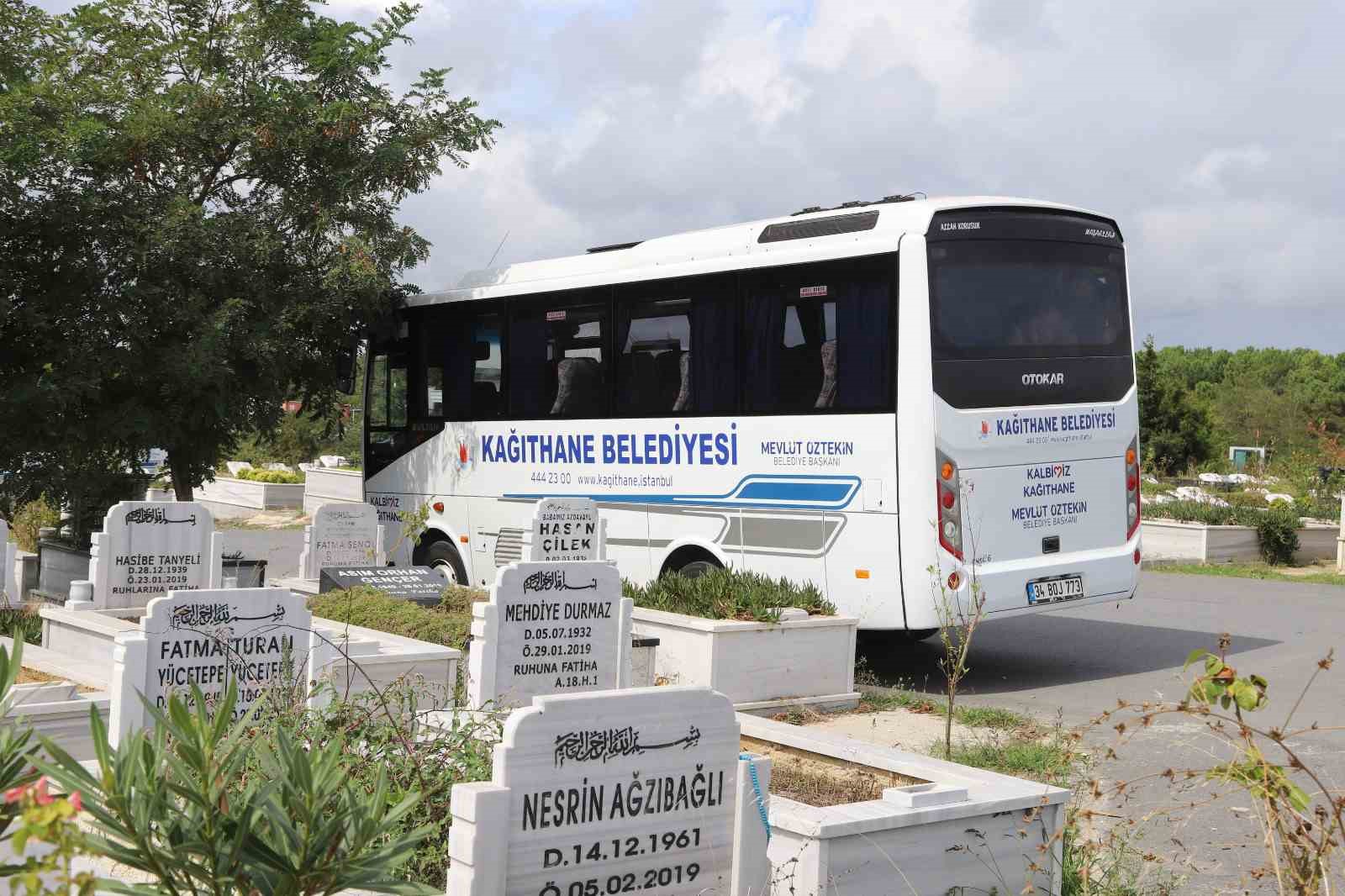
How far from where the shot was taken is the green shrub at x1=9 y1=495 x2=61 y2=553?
19.5m

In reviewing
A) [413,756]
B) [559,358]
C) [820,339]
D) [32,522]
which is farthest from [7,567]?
[413,756]

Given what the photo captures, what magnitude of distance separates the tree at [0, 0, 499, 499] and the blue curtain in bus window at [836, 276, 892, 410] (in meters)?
7.10

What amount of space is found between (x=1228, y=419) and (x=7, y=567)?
211ft

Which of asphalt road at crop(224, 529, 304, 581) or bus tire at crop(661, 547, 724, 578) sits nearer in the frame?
bus tire at crop(661, 547, 724, 578)

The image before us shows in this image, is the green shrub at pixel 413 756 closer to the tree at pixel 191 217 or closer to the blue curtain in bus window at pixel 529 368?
the blue curtain in bus window at pixel 529 368

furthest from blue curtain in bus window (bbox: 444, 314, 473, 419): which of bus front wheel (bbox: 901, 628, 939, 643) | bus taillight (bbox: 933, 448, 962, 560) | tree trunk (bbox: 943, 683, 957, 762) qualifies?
tree trunk (bbox: 943, 683, 957, 762)

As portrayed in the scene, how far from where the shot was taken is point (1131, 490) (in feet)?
42.1

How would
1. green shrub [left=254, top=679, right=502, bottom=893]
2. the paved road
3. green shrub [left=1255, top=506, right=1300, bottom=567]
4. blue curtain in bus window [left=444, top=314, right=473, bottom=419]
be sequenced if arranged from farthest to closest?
green shrub [left=1255, top=506, right=1300, bottom=567] → blue curtain in bus window [left=444, top=314, right=473, bottom=419] → the paved road → green shrub [left=254, top=679, right=502, bottom=893]

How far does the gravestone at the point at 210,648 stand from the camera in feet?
23.4

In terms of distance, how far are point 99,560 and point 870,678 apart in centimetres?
635

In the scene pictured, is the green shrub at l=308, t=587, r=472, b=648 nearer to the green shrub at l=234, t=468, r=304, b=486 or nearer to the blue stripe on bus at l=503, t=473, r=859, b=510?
the blue stripe on bus at l=503, t=473, r=859, b=510

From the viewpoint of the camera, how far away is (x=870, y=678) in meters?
12.7

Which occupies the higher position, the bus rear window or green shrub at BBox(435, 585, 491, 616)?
the bus rear window

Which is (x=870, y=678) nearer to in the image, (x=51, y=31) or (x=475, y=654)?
(x=475, y=654)
